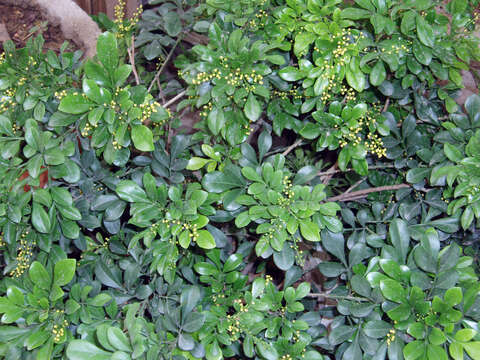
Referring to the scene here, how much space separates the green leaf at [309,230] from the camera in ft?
2.96

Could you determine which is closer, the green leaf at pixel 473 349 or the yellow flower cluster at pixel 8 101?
the green leaf at pixel 473 349

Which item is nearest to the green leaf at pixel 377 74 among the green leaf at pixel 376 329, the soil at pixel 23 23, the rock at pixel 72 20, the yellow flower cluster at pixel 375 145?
the yellow flower cluster at pixel 375 145

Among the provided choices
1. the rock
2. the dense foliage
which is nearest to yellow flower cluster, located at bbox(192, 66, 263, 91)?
the dense foliage

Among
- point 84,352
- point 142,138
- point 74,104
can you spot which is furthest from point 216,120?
point 84,352

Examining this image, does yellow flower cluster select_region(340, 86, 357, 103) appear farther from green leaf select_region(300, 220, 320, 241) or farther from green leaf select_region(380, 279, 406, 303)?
green leaf select_region(380, 279, 406, 303)

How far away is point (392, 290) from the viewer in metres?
0.82

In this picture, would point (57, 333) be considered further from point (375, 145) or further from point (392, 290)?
point (375, 145)

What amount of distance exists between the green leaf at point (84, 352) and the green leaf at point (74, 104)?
1.44ft

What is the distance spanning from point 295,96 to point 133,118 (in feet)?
1.47

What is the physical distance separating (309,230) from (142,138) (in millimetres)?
381

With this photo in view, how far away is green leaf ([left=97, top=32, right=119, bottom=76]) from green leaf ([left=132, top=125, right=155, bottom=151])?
13cm

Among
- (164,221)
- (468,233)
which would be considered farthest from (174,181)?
(468,233)

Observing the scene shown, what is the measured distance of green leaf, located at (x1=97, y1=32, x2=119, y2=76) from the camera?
85cm

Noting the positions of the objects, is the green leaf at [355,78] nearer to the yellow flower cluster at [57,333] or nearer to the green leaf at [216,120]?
the green leaf at [216,120]
